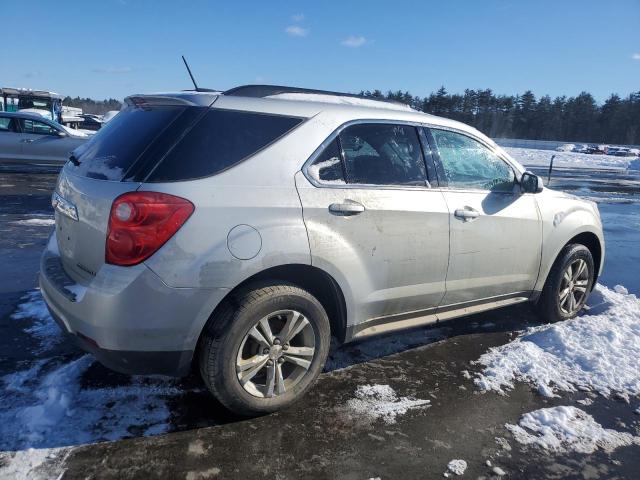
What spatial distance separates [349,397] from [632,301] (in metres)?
3.64

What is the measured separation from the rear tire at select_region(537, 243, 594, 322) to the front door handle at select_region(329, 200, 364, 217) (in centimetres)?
240

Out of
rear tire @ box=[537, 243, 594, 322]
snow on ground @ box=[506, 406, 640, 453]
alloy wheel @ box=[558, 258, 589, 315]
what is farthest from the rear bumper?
alloy wheel @ box=[558, 258, 589, 315]

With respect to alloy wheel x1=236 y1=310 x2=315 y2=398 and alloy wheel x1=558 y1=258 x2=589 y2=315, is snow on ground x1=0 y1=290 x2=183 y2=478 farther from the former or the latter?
alloy wheel x1=558 y1=258 x2=589 y2=315

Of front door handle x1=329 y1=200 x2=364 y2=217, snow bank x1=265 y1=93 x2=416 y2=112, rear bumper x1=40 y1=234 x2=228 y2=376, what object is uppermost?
snow bank x1=265 y1=93 x2=416 y2=112

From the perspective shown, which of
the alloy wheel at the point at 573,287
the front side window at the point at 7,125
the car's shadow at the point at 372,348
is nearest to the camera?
the car's shadow at the point at 372,348

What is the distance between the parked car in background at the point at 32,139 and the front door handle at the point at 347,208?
42.4ft

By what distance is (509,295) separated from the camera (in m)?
4.21

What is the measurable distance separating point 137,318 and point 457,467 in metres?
1.82

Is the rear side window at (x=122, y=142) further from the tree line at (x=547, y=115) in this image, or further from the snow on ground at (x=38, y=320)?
the tree line at (x=547, y=115)

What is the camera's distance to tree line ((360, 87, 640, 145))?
3885 inches

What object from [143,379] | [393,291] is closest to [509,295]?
[393,291]

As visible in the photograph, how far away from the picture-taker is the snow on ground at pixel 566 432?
2.85 meters

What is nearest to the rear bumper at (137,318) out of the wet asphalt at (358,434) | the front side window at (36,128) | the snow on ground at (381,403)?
the wet asphalt at (358,434)


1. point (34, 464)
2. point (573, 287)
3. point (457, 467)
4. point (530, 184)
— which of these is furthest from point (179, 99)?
point (573, 287)
